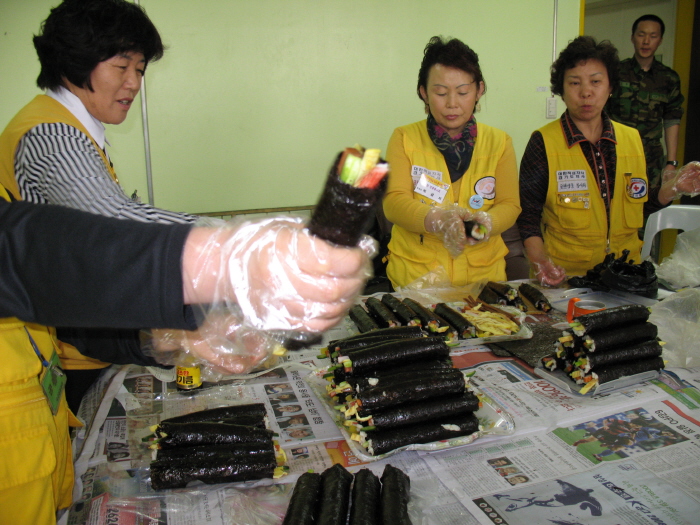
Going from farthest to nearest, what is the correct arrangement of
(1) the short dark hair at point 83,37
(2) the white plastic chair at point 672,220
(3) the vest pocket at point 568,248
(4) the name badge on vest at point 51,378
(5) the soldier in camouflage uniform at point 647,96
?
(5) the soldier in camouflage uniform at point 647,96
(2) the white plastic chair at point 672,220
(3) the vest pocket at point 568,248
(1) the short dark hair at point 83,37
(4) the name badge on vest at point 51,378

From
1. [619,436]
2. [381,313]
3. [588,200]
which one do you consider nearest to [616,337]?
[619,436]

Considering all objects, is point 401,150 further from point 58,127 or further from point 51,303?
point 51,303

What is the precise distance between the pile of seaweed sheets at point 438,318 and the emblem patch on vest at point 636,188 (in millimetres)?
1487

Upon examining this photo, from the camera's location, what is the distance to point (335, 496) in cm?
126

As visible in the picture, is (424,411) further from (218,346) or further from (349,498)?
(218,346)

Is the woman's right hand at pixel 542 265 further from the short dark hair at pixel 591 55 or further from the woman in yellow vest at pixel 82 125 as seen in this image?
the woman in yellow vest at pixel 82 125

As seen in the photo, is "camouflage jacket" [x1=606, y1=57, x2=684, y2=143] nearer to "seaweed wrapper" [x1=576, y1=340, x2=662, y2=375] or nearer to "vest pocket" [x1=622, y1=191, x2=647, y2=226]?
"vest pocket" [x1=622, y1=191, x2=647, y2=226]

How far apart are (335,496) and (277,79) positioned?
4.56 meters

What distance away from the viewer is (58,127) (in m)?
1.68

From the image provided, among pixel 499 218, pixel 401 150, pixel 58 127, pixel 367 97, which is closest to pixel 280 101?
pixel 367 97

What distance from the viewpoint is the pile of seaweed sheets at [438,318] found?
232cm

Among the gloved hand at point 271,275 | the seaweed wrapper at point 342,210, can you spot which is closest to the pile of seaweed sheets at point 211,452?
the gloved hand at point 271,275

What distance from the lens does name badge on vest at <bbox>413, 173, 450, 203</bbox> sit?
3.10 metres

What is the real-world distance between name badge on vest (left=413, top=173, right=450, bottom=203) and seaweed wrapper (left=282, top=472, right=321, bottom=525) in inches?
82.5
